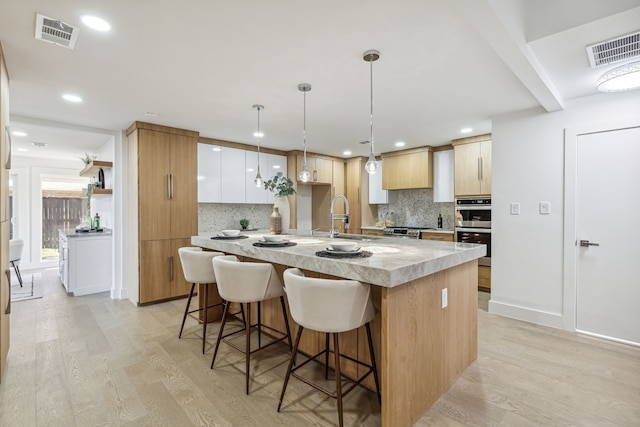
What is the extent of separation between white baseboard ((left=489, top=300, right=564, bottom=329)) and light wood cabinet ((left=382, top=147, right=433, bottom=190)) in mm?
2381

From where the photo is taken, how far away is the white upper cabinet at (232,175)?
5.00 meters

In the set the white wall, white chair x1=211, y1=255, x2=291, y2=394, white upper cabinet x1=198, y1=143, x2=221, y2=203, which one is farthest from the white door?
white upper cabinet x1=198, y1=143, x2=221, y2=203

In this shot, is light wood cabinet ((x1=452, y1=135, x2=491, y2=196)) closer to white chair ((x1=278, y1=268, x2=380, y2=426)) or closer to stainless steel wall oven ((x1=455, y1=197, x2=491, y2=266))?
stainless steel wall oven ((x1=455, y1=197, x2=491, y2=266))

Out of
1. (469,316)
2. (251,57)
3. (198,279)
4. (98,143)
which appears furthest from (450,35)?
(98,143)

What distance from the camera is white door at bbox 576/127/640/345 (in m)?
2.82

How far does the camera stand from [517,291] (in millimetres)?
3492

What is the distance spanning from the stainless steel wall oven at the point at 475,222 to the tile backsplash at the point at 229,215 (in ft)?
11.1

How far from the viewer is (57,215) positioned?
7008 millimetres

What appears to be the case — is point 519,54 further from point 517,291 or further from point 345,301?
point 517,291

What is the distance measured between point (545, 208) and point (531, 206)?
13 centimetres

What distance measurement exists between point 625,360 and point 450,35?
116 inches

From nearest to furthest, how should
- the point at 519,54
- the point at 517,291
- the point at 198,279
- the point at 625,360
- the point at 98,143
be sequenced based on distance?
1. the point at 519,54
2. the point at 625,360
3. the point at 198,279
4. the point at 517,291
5. the point at 98,143

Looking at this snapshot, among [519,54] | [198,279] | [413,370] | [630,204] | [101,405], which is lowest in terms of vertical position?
[101,405]

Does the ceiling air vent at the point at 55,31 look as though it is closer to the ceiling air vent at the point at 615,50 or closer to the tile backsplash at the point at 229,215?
the tile backsplash at the point at 229,215
